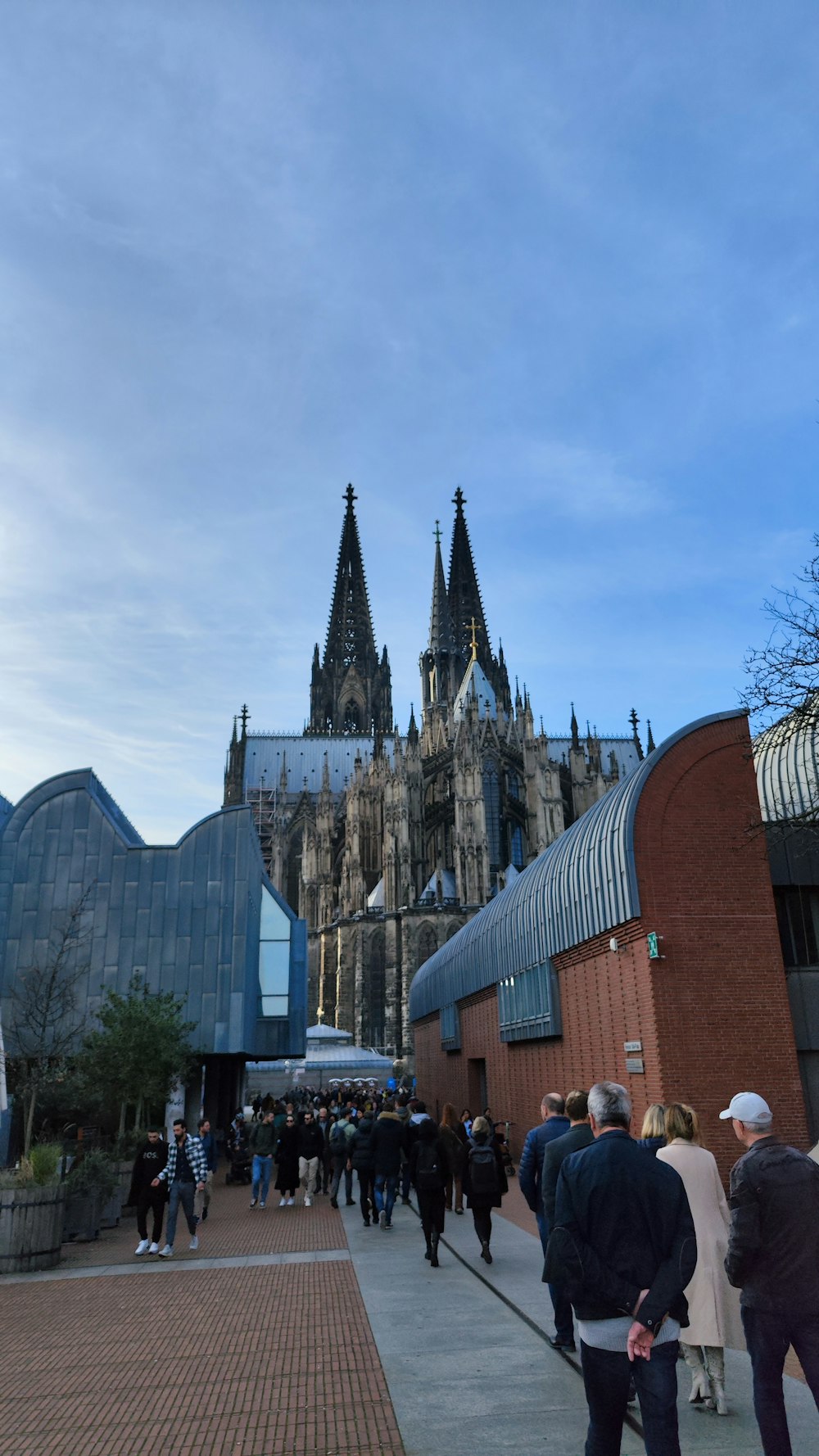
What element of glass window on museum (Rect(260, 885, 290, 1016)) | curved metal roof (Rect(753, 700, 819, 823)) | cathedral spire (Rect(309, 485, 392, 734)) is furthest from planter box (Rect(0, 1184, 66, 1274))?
cathedral spire (Rect(309, 485, 392, 734))

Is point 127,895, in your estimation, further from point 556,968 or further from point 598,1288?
point 598,1288

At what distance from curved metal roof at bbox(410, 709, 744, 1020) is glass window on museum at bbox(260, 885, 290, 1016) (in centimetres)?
513

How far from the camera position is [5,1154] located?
20.6m

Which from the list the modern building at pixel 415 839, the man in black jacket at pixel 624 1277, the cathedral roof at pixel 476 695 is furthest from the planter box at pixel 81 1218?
the cathedral roof at pixel 476 695

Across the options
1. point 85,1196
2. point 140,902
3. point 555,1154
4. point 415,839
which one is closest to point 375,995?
point 415,839

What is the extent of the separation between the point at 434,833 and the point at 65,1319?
5096cm

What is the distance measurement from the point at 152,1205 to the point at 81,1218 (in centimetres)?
165

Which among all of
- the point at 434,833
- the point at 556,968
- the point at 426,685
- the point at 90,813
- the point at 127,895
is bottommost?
the point at 556,968

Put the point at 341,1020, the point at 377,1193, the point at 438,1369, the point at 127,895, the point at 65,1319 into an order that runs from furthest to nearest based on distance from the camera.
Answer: the point at 341,1020 → the point at 127,895 → the point at 377,1193 → the point at 65,1319 → the point at 438,1369

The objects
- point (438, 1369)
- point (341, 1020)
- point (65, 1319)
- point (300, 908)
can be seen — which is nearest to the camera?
point (438, 1369)

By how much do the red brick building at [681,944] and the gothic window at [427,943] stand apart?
3767 cm

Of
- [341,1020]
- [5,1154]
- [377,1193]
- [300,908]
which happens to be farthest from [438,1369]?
[300,908]

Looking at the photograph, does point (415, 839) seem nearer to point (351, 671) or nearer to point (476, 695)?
point (476, 695)

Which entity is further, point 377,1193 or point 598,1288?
point 377,1193
